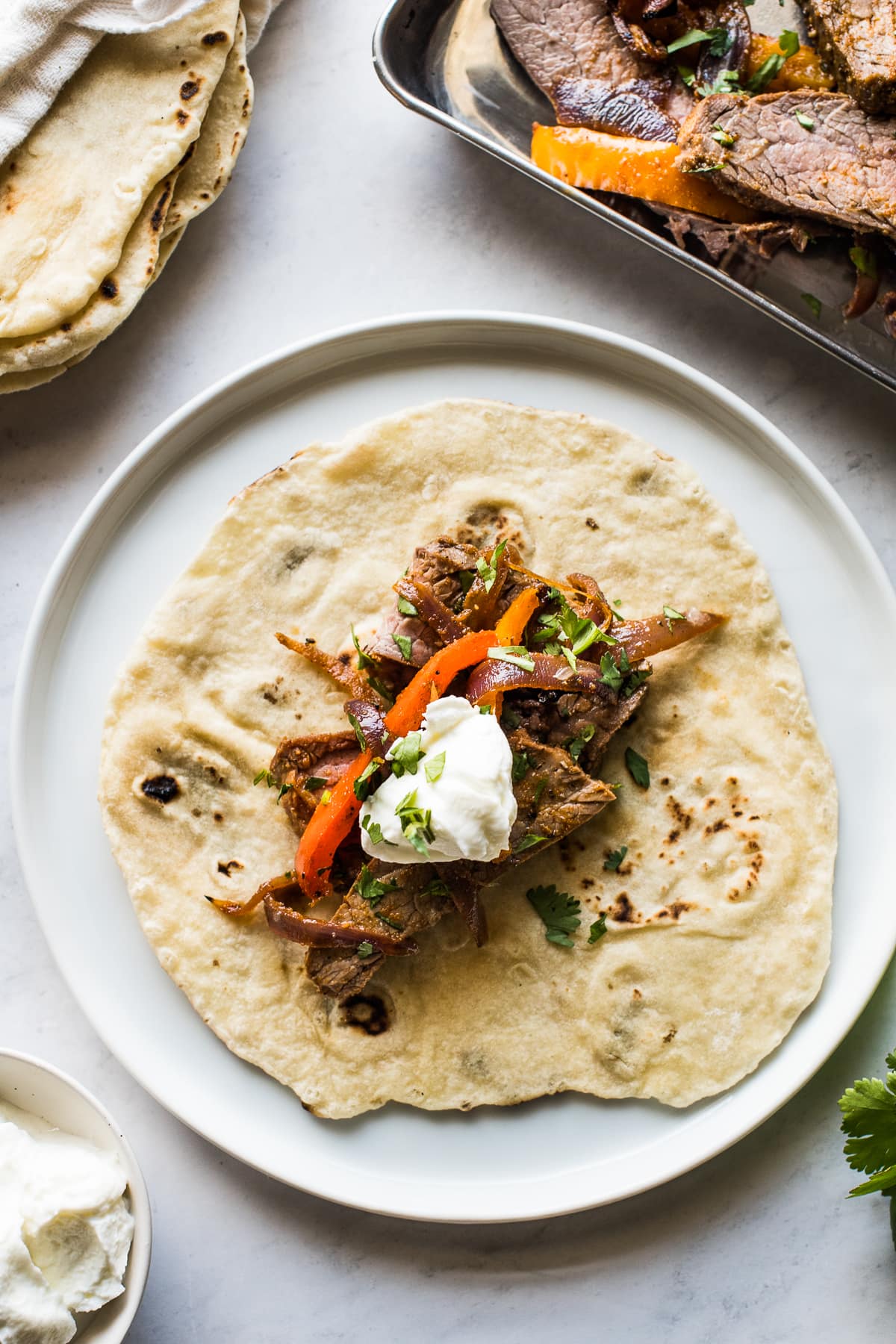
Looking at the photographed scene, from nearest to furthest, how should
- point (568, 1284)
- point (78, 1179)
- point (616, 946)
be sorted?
1. point (78, 1179)
2. point (616, 946)
3. point (568, 1284)

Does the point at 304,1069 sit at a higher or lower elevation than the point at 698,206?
lower

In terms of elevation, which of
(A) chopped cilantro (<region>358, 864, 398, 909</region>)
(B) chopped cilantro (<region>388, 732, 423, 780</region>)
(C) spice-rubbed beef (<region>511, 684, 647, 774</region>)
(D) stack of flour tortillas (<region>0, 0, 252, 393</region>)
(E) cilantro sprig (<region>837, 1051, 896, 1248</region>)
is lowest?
(E) cilantro sprig (<region>837, 1051, 896, 1248</region>)

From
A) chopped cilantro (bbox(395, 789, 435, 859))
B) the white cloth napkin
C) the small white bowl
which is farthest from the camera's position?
the white cloth napkin

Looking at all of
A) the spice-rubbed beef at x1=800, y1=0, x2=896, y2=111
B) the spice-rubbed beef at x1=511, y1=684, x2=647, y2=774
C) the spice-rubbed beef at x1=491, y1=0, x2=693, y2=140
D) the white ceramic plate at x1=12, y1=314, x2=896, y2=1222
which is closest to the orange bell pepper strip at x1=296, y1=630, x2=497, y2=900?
the spice-rubbed beef at x1=511, y1=684, x2=647, y2=774

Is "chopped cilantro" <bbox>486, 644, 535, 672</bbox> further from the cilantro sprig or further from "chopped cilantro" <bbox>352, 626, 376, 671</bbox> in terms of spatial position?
the cilantro sprig

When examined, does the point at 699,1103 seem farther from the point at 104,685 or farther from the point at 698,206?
the point at 698,206

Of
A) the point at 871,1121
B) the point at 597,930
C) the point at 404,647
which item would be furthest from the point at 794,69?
the point at 871,1121

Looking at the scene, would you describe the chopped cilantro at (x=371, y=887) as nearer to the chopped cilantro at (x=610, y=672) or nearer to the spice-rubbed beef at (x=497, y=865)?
the spice-rubbed beef at (x=497, y=865)

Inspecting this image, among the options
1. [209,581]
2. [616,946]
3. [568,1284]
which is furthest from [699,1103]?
[209,581]

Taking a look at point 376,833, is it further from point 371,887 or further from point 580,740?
point 580,740
